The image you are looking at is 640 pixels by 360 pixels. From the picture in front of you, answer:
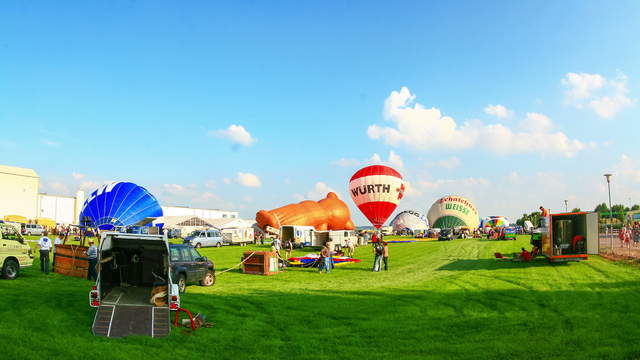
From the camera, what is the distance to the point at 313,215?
61.2m

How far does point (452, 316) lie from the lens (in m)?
11.6

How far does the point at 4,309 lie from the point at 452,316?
11456 millimetres

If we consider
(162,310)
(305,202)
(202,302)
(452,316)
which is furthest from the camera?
(305,202)

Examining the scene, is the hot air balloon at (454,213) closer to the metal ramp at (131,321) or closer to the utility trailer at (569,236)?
the utility trailer at (569,236)

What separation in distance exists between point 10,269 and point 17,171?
89319 mm

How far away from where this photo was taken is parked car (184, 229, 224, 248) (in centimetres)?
4780

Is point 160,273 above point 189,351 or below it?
above

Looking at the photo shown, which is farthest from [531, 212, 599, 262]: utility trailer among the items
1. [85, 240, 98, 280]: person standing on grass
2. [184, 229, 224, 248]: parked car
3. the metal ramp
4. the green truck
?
[184, 229, 224, 248]: parked car

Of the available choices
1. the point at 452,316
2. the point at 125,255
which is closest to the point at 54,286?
the point at 125,255

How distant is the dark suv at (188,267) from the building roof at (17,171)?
92673 millimetres

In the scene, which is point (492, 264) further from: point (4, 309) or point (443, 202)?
point (443, 202)

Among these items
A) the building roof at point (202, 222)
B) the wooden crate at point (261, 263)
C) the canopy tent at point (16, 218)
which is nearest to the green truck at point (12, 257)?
the wooden crate at point (261, 263)

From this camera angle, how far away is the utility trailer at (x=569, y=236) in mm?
23109

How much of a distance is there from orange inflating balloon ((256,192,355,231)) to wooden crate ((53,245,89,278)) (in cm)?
3573
